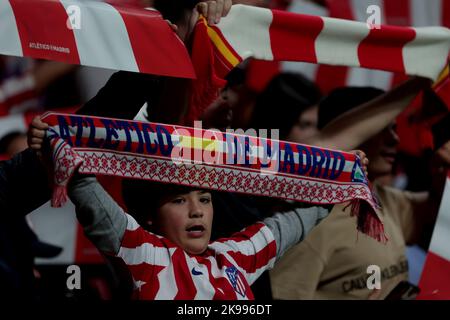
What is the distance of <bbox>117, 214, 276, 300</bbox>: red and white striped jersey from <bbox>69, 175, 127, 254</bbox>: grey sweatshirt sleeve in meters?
0.05

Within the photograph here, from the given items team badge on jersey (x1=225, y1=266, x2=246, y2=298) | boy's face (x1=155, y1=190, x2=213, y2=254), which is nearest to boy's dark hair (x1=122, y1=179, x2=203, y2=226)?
boy's face (x1=155, y1=190, x2=213, y2=254)

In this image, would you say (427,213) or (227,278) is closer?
(227,278)

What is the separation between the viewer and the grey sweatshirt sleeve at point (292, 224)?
2248mm

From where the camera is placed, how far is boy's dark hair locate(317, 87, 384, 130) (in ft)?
9.50

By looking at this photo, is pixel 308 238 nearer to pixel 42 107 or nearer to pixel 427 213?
pixel 427 213

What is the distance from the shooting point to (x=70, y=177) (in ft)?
5.94

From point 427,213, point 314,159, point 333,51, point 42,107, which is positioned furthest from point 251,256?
point 42,107

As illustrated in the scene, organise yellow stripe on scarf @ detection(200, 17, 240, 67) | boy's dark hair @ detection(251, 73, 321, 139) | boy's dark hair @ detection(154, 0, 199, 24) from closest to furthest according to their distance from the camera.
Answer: yellow stripe on scarf @ detection(200, 17, 240, 67) < boy's dark hair @ detection(154, 0, 199, 24) < boy's dark hair @ detection(251, 73, 321, 139)

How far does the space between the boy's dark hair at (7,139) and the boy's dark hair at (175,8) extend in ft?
2.92

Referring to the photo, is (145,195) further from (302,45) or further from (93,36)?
(302,45)

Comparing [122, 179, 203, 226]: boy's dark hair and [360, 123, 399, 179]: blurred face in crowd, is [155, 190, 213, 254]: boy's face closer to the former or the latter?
[122, 179, 203, 226]: boy's dark hair

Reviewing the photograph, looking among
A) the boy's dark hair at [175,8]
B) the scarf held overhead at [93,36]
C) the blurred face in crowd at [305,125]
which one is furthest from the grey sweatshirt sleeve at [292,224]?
the blurred face in crowd at [305,125]

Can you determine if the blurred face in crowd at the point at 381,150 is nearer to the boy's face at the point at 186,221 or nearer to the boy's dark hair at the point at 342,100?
the boy's dark hair at the point at 342,100
